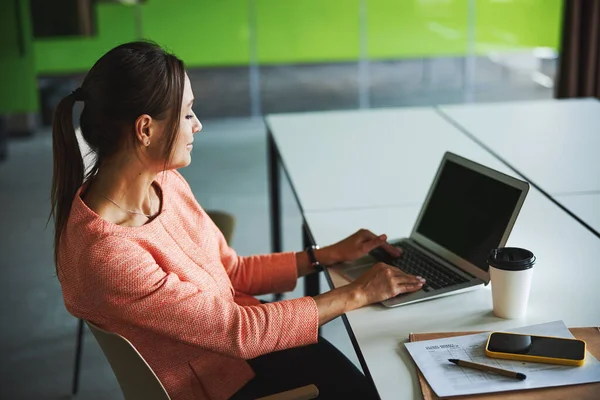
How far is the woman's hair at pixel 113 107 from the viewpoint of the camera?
1.53 m

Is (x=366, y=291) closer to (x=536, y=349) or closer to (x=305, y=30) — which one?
(x=536, y=349)

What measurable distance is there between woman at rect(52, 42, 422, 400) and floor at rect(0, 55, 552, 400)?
1.16 metres

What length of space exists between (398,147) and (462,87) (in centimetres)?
359

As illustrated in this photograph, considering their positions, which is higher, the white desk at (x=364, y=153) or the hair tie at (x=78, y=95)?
the hair tie at (x=78, y=95)

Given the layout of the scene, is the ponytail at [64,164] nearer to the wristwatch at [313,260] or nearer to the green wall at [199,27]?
the wristwatch at [313,260]

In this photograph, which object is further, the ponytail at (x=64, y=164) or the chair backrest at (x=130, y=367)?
the ponytail at (x=64, y=164)

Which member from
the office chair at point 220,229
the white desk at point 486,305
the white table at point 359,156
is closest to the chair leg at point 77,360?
the office chair at point 220,229

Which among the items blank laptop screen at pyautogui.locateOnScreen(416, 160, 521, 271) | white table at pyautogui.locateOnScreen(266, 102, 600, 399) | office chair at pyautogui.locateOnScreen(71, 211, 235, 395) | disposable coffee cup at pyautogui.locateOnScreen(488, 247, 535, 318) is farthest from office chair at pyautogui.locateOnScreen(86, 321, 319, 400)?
office chair at pyautogui.locateOnScreen(71, 211, 235, 395)

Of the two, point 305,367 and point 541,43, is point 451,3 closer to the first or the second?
point 541,43

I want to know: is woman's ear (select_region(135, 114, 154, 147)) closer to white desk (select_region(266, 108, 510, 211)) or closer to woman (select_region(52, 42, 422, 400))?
woman (select_region(52, 42, 422, 400))

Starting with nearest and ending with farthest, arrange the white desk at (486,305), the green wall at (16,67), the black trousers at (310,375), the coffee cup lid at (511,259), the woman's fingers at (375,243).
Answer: the white desk at (486,305)
the coffee cup lid at (511,259)
the black trousers at (310,375)
the woman's fingers at (375,243)
the green wall at (16,67)

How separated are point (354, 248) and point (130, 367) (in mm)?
660

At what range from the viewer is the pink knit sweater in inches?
58.7

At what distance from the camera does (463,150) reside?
9.05ft
